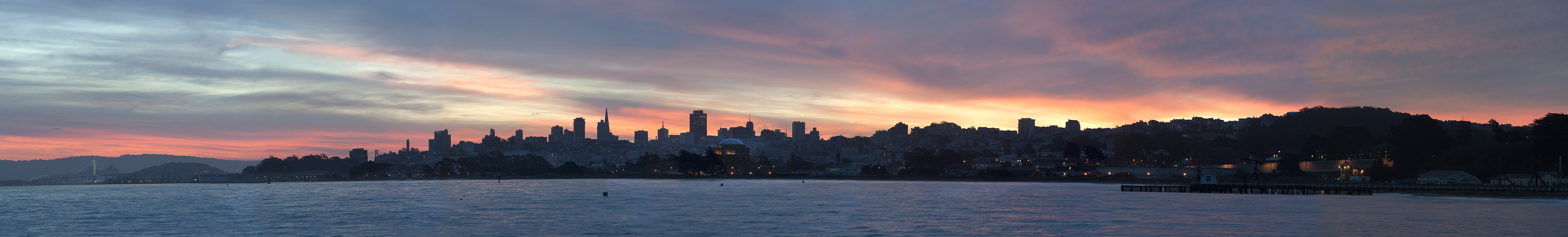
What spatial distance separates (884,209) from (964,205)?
301 inches

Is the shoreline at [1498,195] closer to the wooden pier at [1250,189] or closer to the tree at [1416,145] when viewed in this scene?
the wooden pier at [1250,189]

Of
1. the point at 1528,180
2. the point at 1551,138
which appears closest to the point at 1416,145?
the point at 1528,180

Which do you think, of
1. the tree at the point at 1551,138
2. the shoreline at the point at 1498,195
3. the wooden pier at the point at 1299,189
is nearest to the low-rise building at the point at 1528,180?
the tree at the point at 1551,138

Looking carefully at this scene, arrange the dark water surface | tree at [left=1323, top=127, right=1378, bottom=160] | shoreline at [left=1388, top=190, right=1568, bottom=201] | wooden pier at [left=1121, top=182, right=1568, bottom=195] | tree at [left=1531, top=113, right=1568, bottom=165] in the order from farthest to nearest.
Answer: tree at [left=1323, top=127, right=1378, bottom=160]
tree at [left=1531, top=113, right=1568, bottom=165]
wooden pier at [left=1121, top=182, right=1568, bottom=195]
shoreline at [left=1388, top=190, right=1568, bottom=201]
the dark water surface

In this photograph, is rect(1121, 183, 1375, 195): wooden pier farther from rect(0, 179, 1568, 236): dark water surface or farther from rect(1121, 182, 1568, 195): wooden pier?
rect(0, 179, 1568, 236): dark water surface

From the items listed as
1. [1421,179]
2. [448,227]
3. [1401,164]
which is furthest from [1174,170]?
[448,227]

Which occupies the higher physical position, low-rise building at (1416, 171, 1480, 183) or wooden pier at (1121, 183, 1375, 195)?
low-rise building at (1416, 171, 1480, 183)

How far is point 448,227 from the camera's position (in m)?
42.1

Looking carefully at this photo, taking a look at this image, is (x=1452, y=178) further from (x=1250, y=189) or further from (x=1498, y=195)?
(x=1498, y=195)

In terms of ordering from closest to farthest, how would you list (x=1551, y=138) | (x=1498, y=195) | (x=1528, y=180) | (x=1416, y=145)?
1. (x=1498, y=195)
2. (x=1551, y=138)
3. (x=1528, y=180)
4. (x=1416, y=145)

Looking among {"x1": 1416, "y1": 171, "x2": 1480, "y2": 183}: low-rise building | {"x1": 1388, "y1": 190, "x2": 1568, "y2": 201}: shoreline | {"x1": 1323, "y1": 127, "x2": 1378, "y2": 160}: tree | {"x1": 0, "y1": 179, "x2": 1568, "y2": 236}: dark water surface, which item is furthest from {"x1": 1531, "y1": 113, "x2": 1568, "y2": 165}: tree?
{"x1": 1323, "y1": 127, "x2": 1378, "y2": 160}: tree

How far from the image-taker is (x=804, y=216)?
163ft

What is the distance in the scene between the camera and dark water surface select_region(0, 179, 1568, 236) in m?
39.3

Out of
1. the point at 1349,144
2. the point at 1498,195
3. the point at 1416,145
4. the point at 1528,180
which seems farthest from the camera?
the point at 1349,144
